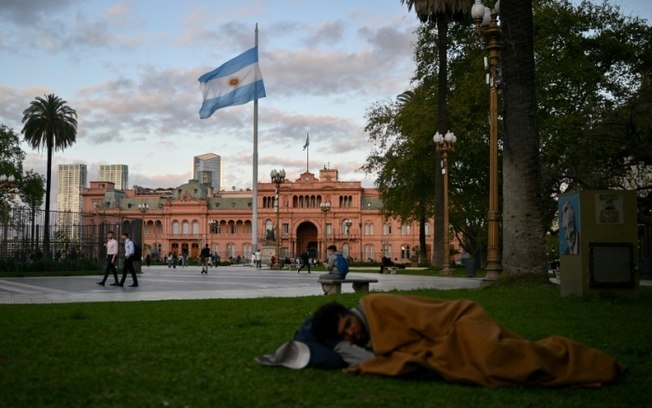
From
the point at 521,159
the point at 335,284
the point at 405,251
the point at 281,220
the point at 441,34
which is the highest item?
the point at 441,34

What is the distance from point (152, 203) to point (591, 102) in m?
83.6

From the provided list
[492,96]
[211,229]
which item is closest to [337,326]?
[492,96]

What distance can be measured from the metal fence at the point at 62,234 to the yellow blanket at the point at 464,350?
23.1 meters

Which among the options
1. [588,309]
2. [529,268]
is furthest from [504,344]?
[529,268]

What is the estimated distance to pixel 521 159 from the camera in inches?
561

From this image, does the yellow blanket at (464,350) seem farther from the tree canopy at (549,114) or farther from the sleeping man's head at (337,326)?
the tree canopy at (549,114)

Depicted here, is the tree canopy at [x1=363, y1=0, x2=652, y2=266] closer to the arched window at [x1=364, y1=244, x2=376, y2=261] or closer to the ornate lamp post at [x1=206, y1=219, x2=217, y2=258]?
the arched window at [x1=364, y1=244, x2=376, y2=261]

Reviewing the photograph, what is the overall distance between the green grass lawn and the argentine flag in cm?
2501

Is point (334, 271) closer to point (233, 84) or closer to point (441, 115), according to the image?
point (441, 115)

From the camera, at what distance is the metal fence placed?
2756cm

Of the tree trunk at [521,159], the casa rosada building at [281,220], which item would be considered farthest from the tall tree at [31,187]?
the tree trunk at [521,159]

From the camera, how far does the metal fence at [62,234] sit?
90.4 feet

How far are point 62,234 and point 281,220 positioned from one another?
221 ft

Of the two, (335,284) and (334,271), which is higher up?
Result: (334,271)
